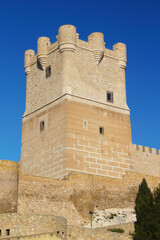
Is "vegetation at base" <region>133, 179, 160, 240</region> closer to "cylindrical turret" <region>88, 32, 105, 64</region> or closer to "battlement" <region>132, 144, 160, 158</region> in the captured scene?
"battlement" <region>132, 144, 160, 158</region>

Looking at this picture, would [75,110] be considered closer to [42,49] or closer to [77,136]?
[77,136]

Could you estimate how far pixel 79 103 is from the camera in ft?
139

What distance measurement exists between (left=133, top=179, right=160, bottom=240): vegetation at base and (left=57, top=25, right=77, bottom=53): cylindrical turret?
15417mm

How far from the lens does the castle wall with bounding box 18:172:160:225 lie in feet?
116

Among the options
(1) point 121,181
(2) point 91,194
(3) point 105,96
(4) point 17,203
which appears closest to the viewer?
(4) point 17,203

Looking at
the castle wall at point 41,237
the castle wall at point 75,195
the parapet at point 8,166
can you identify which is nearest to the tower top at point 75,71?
the castle wall at point 75,195

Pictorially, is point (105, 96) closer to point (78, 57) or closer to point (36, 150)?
point (78, 57)

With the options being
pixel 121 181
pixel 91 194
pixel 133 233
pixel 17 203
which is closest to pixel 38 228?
pixel 17 203

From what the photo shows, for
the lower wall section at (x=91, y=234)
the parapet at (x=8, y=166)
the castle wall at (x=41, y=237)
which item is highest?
the parapet at (x=8, y=166)

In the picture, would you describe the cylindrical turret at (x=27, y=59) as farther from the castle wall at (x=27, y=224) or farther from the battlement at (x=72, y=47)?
the castle wall at (x=27, y=224)

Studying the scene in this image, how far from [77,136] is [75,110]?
2.21m

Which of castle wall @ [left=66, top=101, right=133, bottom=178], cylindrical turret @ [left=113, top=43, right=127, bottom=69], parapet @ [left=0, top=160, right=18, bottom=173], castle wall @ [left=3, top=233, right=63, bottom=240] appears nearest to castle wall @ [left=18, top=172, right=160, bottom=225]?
castle wall @ [left=66, top=101, right=133, bottom=178]

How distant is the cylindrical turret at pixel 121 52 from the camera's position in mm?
46906

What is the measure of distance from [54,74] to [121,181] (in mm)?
10549
